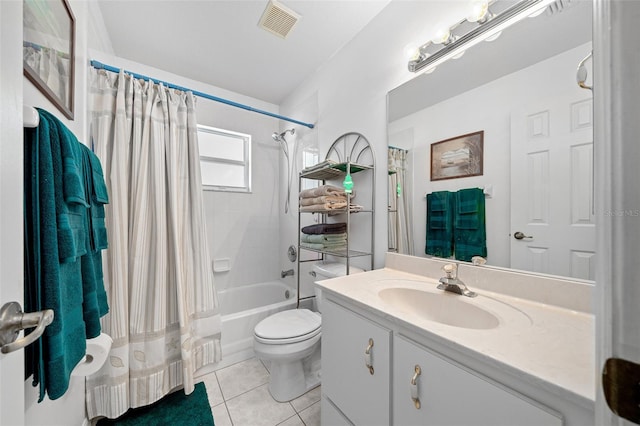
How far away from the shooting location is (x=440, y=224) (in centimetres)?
120

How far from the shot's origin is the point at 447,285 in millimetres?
979

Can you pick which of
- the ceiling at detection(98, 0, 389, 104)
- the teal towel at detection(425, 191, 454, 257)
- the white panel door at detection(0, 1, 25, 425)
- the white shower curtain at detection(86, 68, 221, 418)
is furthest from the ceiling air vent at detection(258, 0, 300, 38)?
the teal towel at detection(425, 191, 454, 257)

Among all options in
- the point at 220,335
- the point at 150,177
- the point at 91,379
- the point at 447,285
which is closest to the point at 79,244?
the point at 150,177

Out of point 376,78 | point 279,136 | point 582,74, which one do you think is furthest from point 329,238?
point 279,136

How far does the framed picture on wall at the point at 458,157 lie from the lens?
3.45ft

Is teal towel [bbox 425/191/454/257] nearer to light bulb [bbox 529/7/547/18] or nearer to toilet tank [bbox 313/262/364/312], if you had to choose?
toilet tank [bbox 313/262/364/312]

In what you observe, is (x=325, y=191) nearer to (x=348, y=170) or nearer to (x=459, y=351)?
(x=348, y=170)

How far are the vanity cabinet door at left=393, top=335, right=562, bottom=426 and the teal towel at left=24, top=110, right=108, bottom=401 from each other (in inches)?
37.0

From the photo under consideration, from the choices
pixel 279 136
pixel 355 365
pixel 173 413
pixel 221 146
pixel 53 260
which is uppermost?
Result: pixel 279 136

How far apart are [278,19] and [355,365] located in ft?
6.60

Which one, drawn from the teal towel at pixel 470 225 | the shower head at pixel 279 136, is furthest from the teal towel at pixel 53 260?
the shower head at pixel 279 136

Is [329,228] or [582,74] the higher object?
[582,74]

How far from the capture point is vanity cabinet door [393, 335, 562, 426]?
52 cm

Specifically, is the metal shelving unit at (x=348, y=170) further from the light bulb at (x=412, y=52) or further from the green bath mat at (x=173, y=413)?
the green bath mat at (x=173, y=413)
